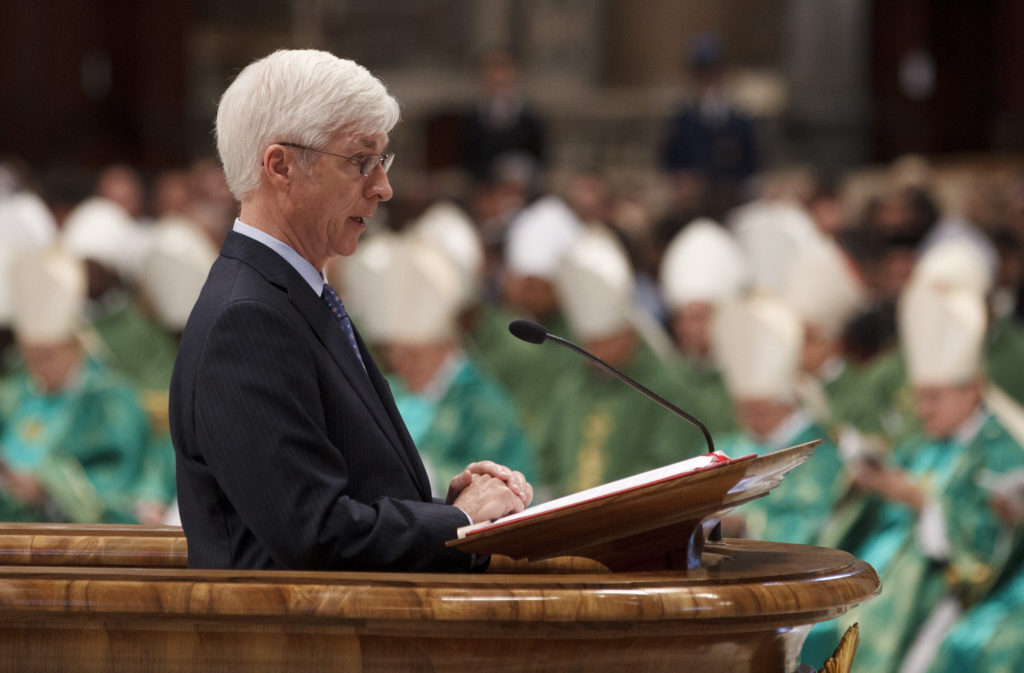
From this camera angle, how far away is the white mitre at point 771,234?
8.15 metres

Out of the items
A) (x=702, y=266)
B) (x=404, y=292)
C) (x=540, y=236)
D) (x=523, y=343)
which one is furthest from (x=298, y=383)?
(x=540, y=236)

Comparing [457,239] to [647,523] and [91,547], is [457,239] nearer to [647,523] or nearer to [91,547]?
[91,547]

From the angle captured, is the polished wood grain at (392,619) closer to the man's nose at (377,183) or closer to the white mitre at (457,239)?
the man's nose at (377,183)

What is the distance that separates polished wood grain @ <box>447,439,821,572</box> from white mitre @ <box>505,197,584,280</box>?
6181mm

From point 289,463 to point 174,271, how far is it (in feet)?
20.6

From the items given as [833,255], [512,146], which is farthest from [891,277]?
[512,146]

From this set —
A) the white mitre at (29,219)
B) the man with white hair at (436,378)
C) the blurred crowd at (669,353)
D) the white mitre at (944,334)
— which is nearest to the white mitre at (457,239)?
the blurred crowd at (669,353)

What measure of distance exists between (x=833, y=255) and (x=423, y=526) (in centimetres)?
578

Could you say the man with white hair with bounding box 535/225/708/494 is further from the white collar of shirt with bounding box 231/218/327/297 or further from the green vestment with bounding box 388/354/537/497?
the white collar of shirt with bounding box 231/218/327/297

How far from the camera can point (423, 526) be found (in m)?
1.97

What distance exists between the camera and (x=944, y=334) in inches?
218

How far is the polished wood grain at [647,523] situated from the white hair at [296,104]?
57cm

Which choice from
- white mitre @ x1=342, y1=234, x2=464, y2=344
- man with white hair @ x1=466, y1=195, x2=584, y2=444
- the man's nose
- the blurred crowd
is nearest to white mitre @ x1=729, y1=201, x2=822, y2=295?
the blurred crowd

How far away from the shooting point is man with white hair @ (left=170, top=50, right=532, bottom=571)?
1.93m
